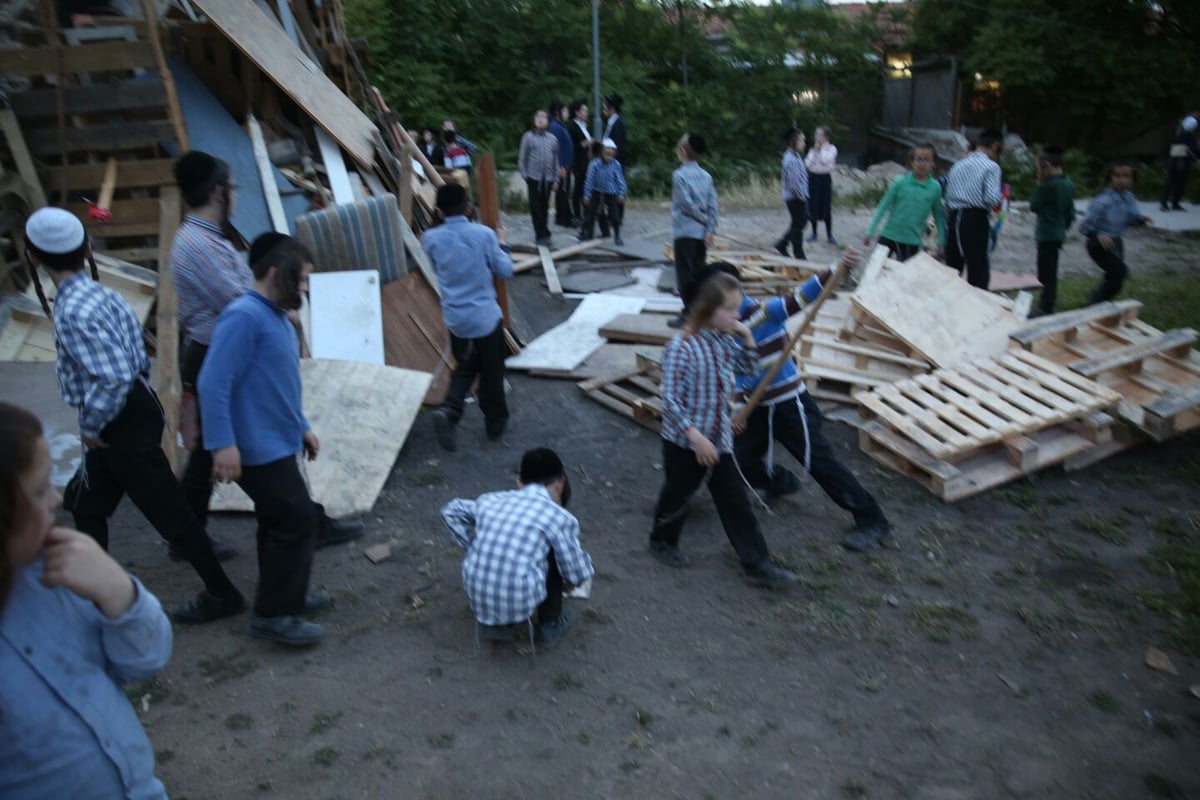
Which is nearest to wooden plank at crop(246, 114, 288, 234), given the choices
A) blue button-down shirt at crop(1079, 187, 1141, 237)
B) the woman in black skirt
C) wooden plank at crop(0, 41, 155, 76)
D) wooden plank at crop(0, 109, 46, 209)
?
wooden plank at crop(0, 41, 155, 76)

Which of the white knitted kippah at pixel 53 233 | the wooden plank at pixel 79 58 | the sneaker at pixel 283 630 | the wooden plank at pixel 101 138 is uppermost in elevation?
the wooden plank at pixel 79 58

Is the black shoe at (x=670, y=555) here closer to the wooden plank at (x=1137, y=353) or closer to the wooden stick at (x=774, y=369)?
the wooden stick at (x=774, y=369)

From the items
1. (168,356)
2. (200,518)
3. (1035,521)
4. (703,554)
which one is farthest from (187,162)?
(1035,521)

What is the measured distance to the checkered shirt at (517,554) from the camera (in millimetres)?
3951

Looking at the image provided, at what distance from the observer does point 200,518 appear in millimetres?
4637

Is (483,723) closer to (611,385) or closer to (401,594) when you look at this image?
(401,594)

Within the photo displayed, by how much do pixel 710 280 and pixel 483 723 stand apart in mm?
2209

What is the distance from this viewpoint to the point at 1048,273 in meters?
→ 9.16

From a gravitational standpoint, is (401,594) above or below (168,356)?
below

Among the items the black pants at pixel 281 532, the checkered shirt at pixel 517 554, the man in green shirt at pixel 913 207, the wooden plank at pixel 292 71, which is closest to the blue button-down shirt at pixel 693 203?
the man in green shirt at pixel 913 207

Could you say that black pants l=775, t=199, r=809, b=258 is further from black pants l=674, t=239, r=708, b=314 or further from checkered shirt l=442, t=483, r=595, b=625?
checkered shirt l=442, t=483, r=595, b=625

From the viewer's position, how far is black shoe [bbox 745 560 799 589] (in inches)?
185

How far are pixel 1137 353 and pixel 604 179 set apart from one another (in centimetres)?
757

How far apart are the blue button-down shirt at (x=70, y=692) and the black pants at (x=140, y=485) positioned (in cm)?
227
